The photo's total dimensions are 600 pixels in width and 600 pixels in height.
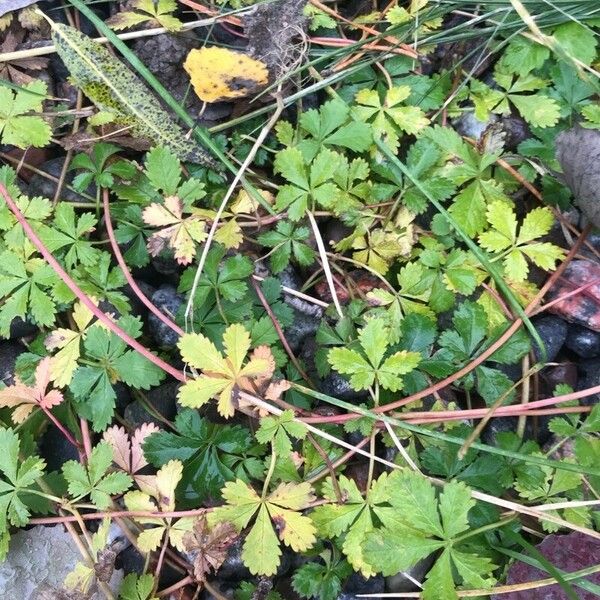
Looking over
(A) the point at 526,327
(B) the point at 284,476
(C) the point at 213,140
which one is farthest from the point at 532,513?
(C) the point at 213,140

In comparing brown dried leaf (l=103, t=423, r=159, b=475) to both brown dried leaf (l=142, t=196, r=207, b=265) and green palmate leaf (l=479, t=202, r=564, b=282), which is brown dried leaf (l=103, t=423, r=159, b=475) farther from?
green palmate leaf (l=479, t=202, r=564, b=282)

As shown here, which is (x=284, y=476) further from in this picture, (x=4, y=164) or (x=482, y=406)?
(x=4, y=164)

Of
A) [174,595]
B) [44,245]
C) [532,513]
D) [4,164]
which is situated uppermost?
[4,164]

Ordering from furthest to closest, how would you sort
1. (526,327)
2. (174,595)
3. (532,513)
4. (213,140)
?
1. (213,140)
2. (526,327)
3. (174,595)
4. (532,513)

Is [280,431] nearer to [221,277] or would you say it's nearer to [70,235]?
[221,277]

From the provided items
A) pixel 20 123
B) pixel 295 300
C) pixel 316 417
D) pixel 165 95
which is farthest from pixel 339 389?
pixel 20 123

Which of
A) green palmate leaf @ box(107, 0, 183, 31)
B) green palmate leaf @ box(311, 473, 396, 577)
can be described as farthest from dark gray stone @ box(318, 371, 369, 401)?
green palmate leaf @ box(107, 0, 183, 31)
